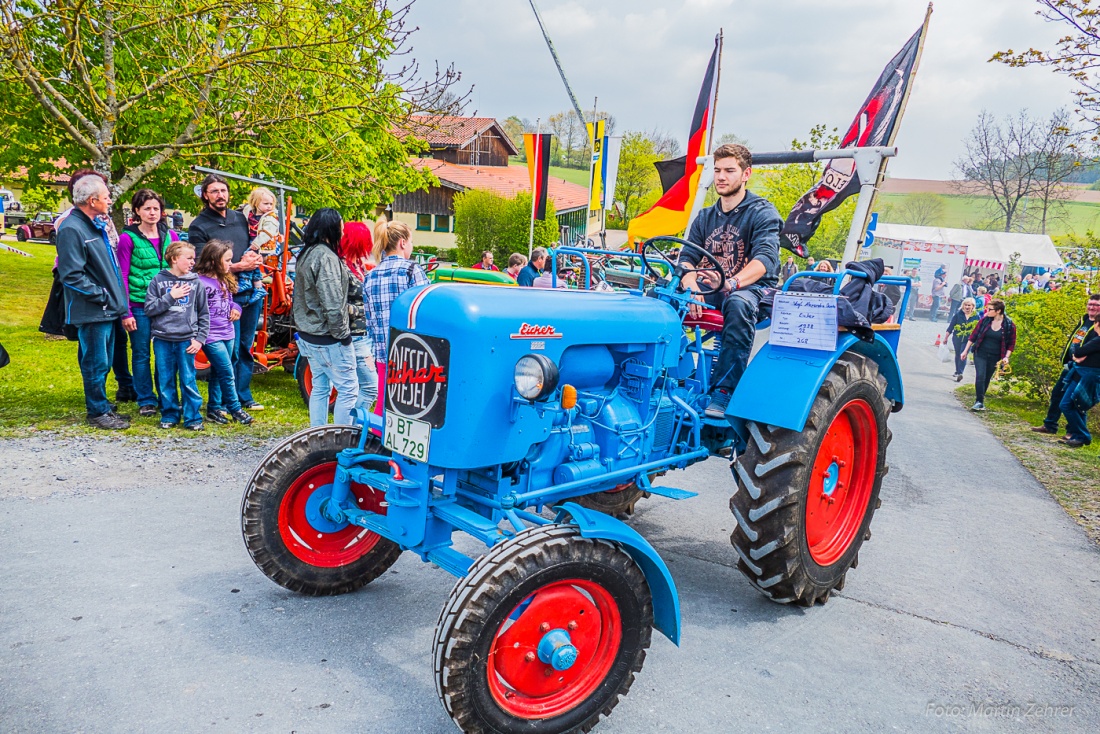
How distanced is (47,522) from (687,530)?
11.8 ft

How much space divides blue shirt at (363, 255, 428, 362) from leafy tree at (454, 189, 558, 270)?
2363cm

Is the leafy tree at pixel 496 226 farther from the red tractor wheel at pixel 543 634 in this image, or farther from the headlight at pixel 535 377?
the red tractor wheel at pixel 543 634

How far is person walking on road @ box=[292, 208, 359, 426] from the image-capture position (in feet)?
15.0

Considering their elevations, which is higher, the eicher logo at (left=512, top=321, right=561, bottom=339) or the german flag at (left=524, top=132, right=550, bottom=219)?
the german flag at (left=524, top=132, right=550, bottom=219)

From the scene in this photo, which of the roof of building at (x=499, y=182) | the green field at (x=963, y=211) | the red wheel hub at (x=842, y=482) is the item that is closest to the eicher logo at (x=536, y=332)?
the red wheel hub at (x=842, y=482)

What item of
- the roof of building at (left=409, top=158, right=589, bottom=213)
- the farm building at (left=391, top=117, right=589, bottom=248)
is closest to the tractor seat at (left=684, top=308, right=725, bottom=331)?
the farm building at (left=391, top=117, right=589, bottom=248)

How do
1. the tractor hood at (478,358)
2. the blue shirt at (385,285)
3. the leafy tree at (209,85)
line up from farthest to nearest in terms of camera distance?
the leafy tree at (209,85) → the blue shirt at (385,285) → the tractor hood at (478,358)

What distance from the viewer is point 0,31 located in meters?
6.63

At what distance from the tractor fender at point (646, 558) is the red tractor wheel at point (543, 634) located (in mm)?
46

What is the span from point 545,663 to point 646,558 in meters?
0.50

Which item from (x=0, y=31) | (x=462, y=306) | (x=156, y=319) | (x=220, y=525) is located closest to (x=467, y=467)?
(x=462, y=306)

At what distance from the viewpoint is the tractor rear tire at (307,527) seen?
3.12m

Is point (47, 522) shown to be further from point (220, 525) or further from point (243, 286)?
point (243, 286)

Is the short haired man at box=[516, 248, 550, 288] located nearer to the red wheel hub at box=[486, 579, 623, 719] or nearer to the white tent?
the red wheel hub at box=[486, 579, 623, 719]
